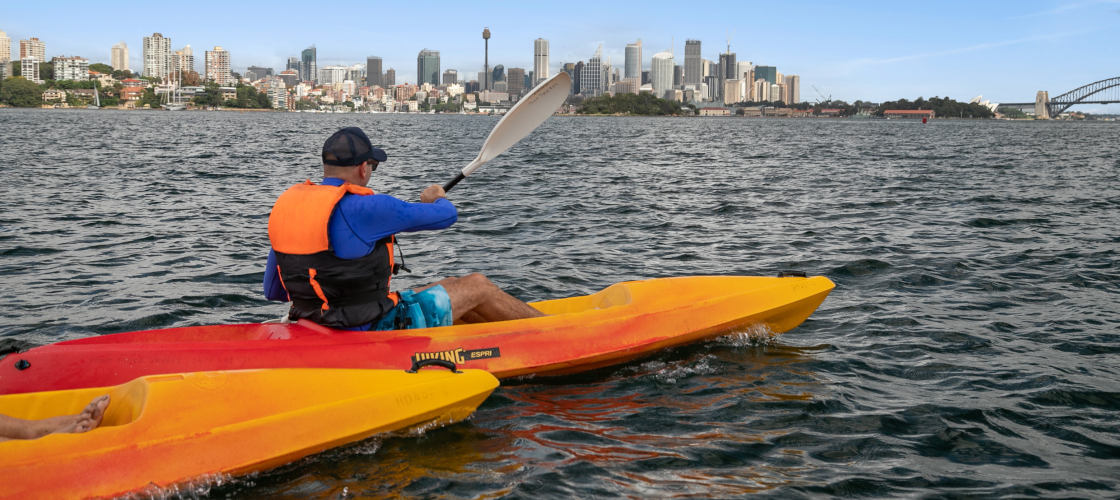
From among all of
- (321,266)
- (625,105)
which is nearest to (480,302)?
(321,266)

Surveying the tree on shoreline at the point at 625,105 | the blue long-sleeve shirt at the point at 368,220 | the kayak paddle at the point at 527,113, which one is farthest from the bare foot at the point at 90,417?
the tree on shoreline at the point at 625,105

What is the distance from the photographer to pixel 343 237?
4211 mm

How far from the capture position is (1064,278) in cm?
816

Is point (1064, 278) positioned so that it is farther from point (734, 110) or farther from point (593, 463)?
point (734, 110)

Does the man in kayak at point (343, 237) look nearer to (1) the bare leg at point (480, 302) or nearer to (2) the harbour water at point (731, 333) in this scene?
(1) the bare leg at point (480, 302)

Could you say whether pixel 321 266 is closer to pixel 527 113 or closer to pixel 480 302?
pixel 480 302

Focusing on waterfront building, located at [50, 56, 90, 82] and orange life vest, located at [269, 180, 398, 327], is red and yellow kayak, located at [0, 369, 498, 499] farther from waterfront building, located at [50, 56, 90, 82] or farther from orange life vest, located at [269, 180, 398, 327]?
waterfront building, located at [50, 56, 90, 82]

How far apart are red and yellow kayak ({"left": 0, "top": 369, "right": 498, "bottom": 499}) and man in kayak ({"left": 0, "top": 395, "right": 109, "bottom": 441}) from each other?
0.34ft

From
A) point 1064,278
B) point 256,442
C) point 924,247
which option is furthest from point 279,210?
point 924,247

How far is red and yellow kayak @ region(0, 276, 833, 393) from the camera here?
4.14 m

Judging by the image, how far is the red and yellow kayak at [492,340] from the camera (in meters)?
4.14

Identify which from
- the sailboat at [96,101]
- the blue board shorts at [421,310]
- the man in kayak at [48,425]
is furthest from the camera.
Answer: the sailboat at [96,101]

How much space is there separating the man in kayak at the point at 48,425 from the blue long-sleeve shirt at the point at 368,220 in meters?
1.27

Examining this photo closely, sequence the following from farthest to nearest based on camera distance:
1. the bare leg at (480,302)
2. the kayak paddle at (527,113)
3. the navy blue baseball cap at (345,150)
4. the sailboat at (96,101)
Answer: the sailboat at (96,101)
the kayak paddle at (527,113)
the bare leg at (480,302)
the navy blue baseball cap at (345,150)
